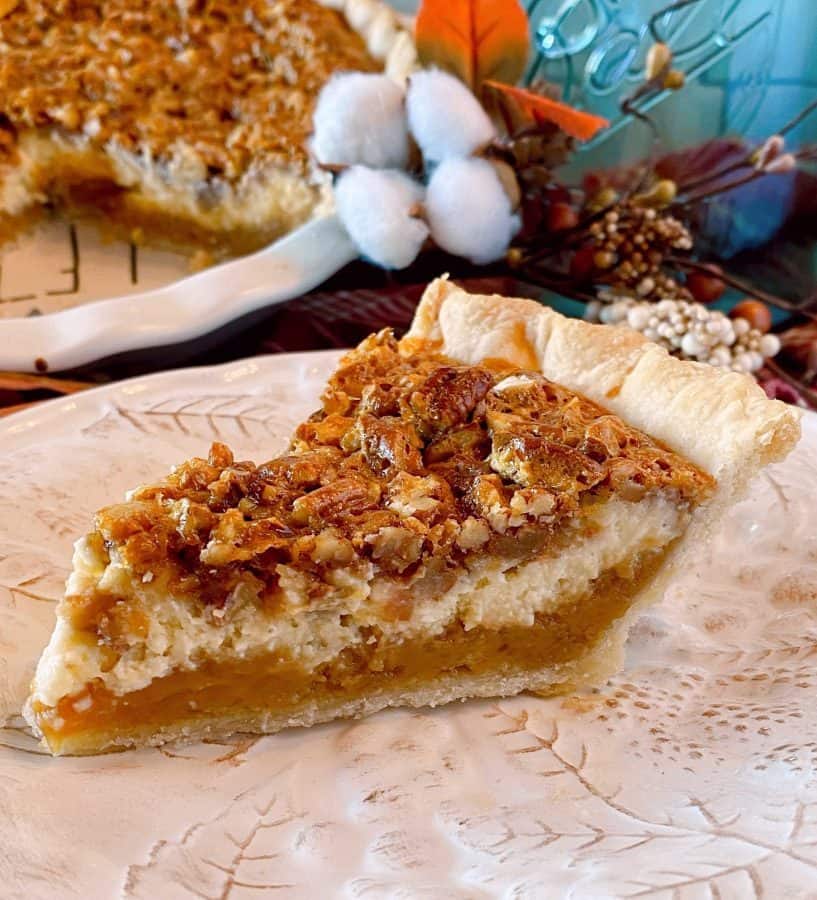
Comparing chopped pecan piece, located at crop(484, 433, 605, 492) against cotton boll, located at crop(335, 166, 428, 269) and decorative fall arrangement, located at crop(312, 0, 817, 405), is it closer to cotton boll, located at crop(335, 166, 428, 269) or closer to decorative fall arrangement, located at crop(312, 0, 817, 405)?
decorative fall arrangement, located at crop(312, 0, 817, 405)

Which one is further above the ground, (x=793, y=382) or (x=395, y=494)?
(x=395, y=494)

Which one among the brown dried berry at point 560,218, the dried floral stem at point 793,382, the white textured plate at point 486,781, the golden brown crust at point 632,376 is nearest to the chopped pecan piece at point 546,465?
the golden brown crust at point 632,376

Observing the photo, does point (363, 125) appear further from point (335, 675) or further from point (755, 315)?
point (335, 675)

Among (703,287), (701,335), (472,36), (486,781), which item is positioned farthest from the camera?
(703,287)

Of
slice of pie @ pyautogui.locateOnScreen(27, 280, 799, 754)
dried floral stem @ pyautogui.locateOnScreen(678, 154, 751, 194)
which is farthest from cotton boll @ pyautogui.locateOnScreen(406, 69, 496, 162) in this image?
slice of pie @ pyautogui.locateOnScreen(27, 280, 799, 754)

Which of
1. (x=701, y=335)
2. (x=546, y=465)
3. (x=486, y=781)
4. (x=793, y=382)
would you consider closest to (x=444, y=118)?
(x=701, y=335)

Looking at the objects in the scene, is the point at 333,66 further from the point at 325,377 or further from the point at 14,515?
the point at 14,515

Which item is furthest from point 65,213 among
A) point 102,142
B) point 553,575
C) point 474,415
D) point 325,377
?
point 553,575
